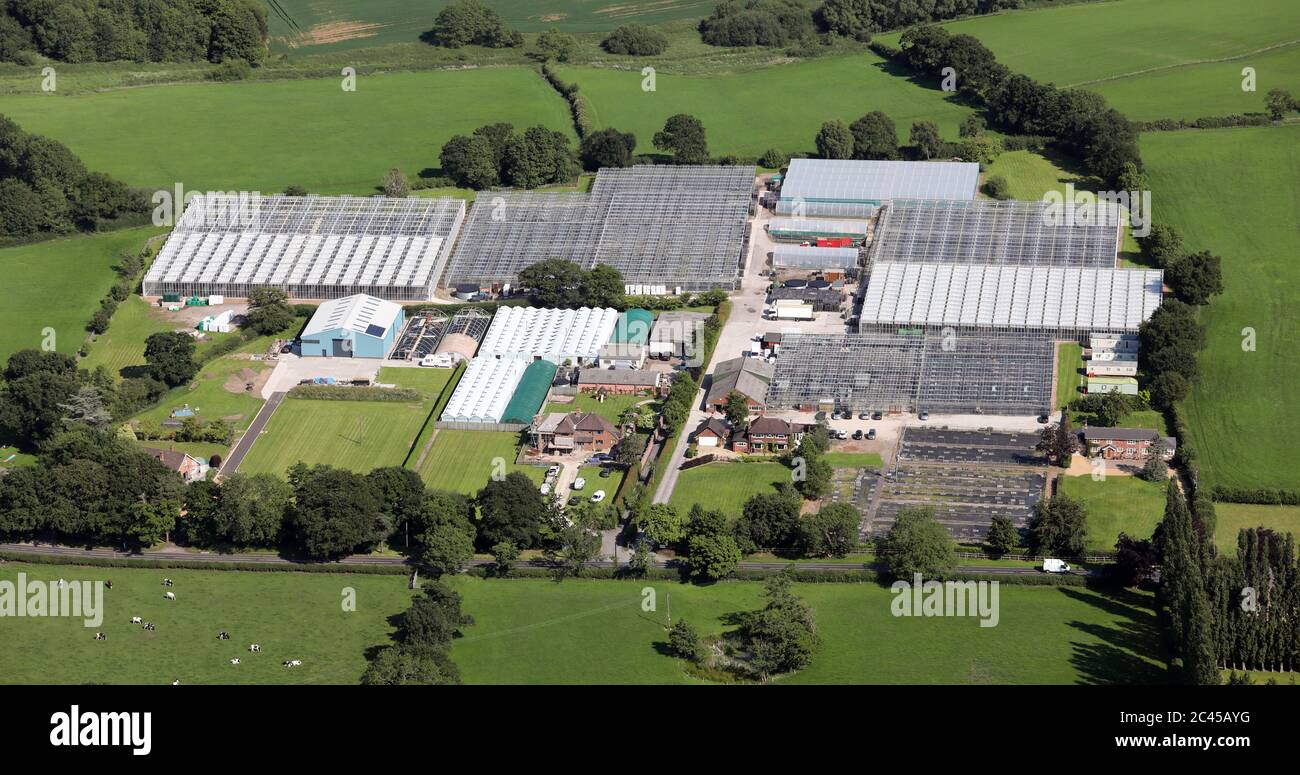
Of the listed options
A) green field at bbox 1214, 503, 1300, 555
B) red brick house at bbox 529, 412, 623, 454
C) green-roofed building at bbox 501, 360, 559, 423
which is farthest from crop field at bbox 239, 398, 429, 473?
green field at bbox 1214, 503, 1300, 555

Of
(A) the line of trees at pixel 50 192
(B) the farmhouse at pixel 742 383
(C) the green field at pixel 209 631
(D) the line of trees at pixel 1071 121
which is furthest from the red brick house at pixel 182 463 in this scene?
(D) the line of trees at pixel 1071 121

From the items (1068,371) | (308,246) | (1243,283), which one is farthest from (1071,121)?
(308,246)

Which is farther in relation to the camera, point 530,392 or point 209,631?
point 530,392

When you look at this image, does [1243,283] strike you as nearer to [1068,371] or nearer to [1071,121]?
[1068,371]

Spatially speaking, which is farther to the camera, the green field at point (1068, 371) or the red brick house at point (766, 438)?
the green field at point (1068, 371)

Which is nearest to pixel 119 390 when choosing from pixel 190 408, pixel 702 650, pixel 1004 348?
pixel 190 408

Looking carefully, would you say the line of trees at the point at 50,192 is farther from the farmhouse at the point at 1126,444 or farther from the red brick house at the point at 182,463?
the farmhouse at the point at 1126,444
